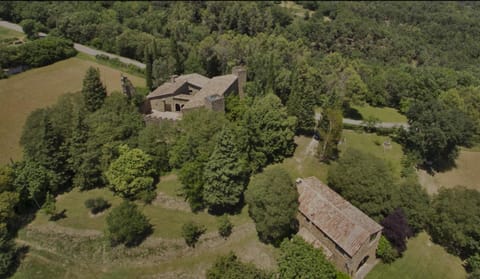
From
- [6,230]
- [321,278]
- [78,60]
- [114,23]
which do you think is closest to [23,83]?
[78,60]

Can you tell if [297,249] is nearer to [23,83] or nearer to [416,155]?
[416,155]

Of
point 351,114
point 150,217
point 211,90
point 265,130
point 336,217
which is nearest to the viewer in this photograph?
point 336,217

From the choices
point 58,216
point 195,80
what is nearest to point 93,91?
point 195,80

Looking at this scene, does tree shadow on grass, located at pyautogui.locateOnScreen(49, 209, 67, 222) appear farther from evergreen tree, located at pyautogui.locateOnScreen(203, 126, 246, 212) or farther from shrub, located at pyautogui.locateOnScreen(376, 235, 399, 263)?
shrub, located at pyautogui.locateOnScreen(376, 235, 399, 263)

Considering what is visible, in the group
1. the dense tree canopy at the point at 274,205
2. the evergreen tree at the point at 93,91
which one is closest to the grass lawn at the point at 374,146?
the dense tree canopy at the point at 274,205

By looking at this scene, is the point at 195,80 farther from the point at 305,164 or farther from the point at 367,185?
the point at 367,185
